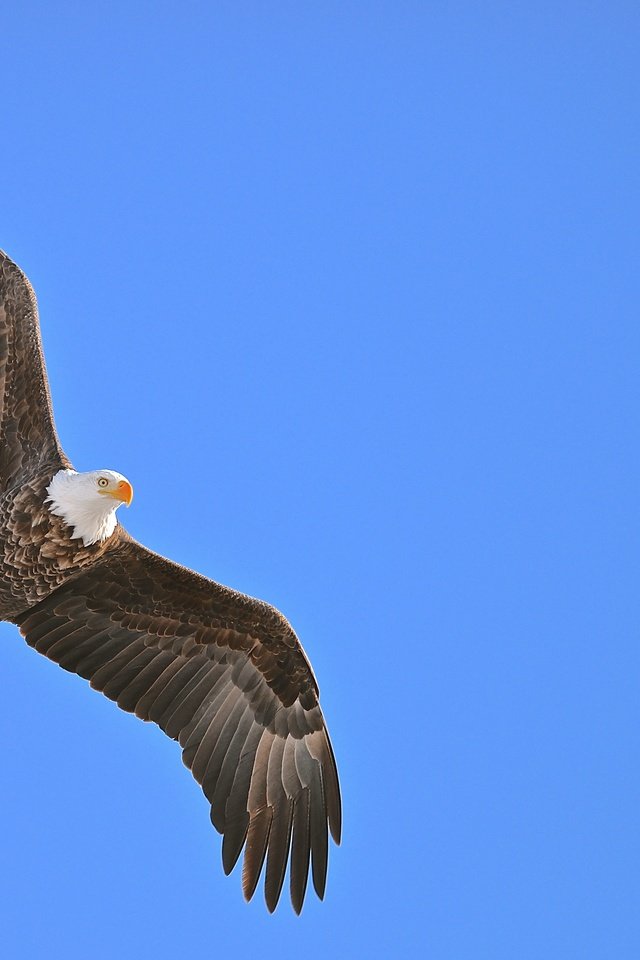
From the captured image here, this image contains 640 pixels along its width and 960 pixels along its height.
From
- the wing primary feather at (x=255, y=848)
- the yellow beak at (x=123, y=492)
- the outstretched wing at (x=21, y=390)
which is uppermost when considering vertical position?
the outstretched wing at (x=21, y=390)

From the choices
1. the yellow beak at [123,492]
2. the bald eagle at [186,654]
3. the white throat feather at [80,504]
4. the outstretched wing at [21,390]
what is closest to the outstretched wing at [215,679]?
the bald eagle at [186,654]

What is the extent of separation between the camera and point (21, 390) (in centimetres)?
1194

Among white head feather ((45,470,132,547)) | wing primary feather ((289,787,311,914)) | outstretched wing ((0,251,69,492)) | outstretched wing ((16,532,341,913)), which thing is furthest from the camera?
outstretched wing ((16,532,341,913))

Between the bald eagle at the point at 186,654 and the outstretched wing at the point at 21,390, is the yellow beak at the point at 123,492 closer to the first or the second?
the bald eagle at the point at 186,654

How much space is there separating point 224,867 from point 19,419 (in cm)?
418

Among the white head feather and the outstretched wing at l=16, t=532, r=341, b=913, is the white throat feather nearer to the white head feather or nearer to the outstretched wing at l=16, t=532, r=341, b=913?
the white head feather

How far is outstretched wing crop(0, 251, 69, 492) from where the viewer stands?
11828 millimetres

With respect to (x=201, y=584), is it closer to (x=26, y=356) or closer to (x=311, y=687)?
(x=311, y=687)

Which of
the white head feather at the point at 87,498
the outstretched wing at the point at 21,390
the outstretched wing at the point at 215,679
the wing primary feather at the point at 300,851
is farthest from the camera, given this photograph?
the outstretched wing at the point at 215,679

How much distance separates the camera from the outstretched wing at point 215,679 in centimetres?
1253

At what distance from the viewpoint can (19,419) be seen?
39.4 ft

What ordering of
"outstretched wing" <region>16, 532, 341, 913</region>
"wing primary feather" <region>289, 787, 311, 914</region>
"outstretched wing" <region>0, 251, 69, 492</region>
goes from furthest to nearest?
"outstretched wing" <region>16, 532, 341, 913</region> < "wing primary feather" <region>289, 787, 311, 914</region> < "outstretched wing" <region>0, 251, 69, 492</region>

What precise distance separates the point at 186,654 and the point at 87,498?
2197mm

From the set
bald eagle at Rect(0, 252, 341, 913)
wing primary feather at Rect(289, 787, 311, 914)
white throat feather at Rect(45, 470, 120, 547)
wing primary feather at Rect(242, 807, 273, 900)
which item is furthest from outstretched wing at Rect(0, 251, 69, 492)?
wing primary feather at Rect(289, 787, 311, 914)
